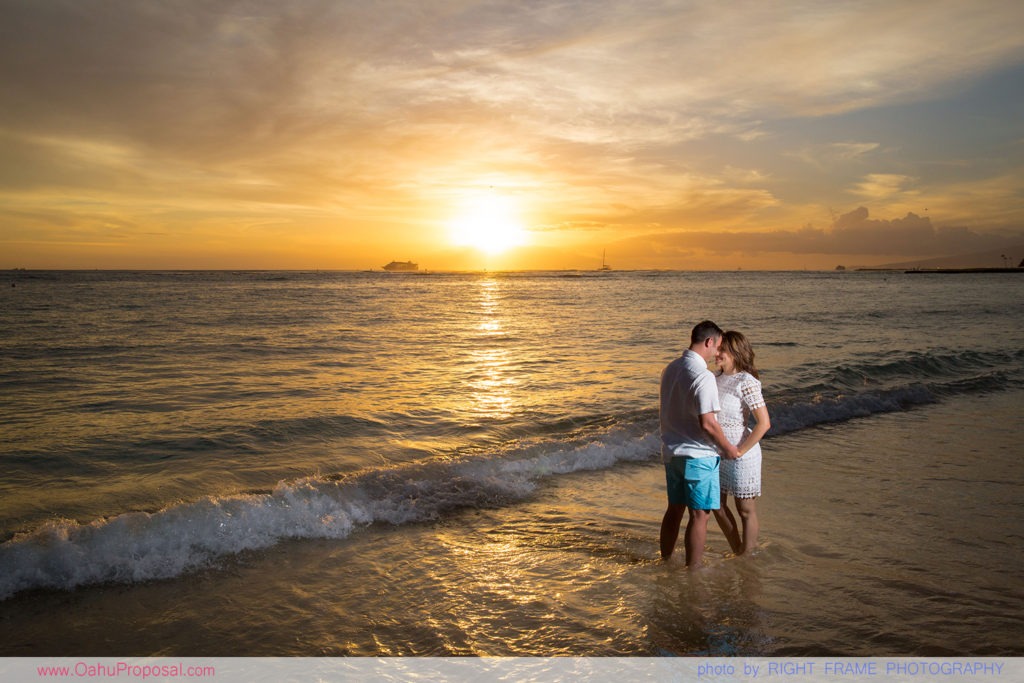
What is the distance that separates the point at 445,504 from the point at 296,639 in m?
3.04

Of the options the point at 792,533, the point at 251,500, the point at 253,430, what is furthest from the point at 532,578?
the point at 253,430

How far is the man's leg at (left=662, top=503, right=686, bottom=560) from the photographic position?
542 centimetres

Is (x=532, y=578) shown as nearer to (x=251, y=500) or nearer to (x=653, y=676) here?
(x=653, y=676)

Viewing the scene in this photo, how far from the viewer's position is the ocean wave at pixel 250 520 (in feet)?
18.4

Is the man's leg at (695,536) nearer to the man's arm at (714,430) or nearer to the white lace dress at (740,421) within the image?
the white lace dress at (740,421)

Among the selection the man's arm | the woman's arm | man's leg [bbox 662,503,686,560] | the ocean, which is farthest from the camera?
man's leg [bbox 662,503,686,560]

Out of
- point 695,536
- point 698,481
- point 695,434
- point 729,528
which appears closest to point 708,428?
point 695,434

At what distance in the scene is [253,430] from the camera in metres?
10.4

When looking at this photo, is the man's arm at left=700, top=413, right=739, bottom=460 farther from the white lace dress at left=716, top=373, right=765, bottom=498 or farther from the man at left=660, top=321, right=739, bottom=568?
the white lace dress at left=716, top=373, right=765, bottom=498

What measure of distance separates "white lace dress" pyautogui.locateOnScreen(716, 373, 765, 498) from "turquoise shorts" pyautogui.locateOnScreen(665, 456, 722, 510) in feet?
0.87

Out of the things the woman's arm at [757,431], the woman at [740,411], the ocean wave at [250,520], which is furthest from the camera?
the ocean wave at [250,520]

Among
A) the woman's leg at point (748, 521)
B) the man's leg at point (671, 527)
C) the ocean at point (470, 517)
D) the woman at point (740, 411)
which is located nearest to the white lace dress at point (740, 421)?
the woman at point (740, 411)

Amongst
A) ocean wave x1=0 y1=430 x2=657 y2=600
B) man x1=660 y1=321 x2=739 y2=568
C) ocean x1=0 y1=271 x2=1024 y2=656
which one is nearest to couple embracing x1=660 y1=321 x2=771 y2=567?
man x1=660 y1=321 x2=739 y2=568

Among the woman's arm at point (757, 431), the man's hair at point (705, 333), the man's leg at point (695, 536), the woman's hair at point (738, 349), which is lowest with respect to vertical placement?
the man's leg at point (695, 536)
